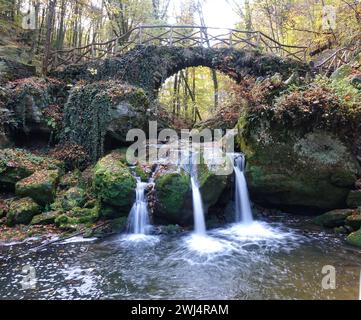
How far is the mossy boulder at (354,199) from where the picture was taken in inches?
335

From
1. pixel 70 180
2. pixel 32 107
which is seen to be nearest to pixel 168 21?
pixel 32 107

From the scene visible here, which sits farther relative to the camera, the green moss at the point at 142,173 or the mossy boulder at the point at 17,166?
the mossy boulder at the point at 17,166

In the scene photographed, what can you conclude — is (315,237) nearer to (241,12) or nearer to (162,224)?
(162,224)

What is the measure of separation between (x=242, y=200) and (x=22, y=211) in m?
6.26

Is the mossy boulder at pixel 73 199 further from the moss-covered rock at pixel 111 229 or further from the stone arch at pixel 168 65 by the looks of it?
the stone arch at pixel 168 65

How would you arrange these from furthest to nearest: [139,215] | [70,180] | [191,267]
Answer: [70,180], [139,215], [191,267]

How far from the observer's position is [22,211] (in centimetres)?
848

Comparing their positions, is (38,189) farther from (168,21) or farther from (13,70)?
(168,21)

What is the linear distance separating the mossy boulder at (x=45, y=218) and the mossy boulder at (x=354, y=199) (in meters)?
8.14

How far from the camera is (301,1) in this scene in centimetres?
2028

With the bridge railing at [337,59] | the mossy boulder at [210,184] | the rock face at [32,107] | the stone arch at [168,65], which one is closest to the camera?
the mossy boulder at [210,184]

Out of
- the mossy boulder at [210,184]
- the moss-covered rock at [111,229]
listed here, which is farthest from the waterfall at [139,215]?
the mossy boulder at [210,184]

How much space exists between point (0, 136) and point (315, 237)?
1069 centimetres

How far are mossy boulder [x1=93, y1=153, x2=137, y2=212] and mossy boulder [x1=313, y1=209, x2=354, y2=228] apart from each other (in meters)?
5.32
